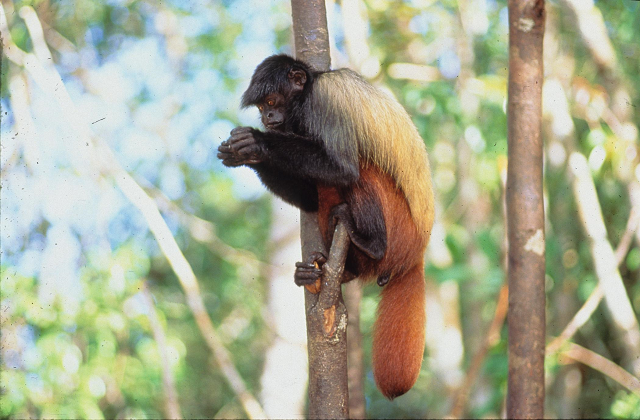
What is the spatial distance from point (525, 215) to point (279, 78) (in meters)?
1.66

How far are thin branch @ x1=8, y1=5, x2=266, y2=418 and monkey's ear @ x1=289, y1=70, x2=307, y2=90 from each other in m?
3.06

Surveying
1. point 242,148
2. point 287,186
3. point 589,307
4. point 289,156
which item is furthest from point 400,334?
point 589,307

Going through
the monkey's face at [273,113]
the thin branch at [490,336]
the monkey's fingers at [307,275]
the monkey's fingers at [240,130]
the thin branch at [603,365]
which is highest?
the monkey's face at [273,113]

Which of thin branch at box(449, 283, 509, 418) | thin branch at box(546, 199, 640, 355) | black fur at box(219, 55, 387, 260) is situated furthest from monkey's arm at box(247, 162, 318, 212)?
thin branch at box(546, 199, 640, 355)

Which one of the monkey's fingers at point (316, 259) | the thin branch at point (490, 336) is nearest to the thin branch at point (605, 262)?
the thin branch at point (490, 336)

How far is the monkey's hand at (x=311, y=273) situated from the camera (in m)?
2.89

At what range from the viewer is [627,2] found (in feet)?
18.1

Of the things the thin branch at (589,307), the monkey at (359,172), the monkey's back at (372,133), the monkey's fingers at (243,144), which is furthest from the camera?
the thin branch at (589,307)

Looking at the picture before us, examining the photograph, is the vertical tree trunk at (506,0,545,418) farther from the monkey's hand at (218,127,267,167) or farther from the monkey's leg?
the monkey's hand at (218,127,267,167)

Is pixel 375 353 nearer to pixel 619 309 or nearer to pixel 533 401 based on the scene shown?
pixel 533 401

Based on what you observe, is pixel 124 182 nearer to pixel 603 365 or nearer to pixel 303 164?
pixel 303 164

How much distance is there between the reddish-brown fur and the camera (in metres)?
3.38

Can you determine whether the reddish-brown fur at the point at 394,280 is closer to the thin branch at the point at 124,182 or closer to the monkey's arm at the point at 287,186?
the monkey's arm at the point at 287,186

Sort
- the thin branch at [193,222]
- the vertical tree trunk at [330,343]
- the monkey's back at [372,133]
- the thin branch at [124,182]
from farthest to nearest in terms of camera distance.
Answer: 1. the thin branch at [193,222]
2. the thin branch at [124,182]
3. the monkey's back at [372,133]
4. the vertical tree trunk at [330,343]
